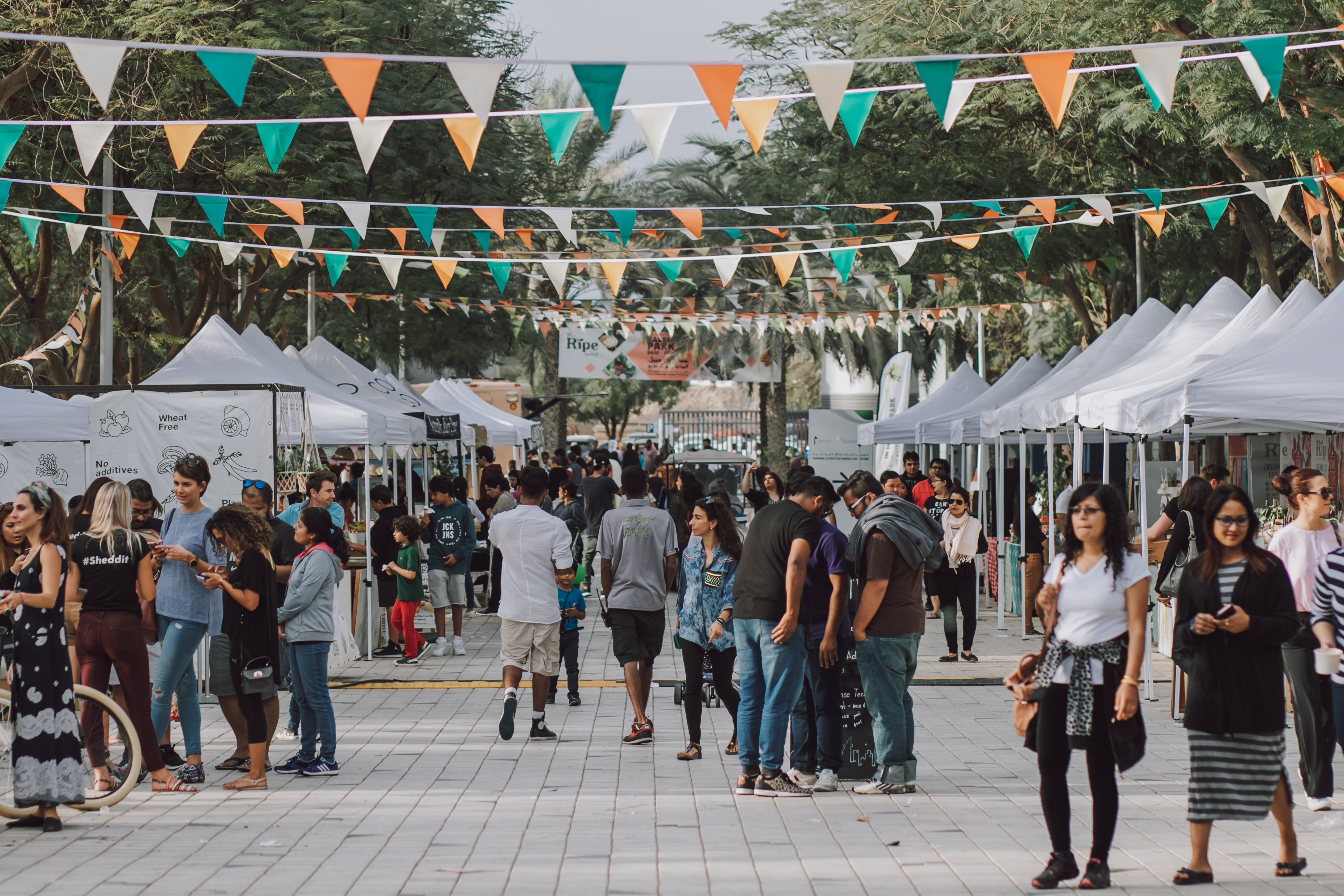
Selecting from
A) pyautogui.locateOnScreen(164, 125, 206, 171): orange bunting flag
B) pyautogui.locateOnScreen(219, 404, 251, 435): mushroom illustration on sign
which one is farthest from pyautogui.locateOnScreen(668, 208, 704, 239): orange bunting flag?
pyautogui.locateOnScreen(164, 125, 206, 171): orange bunting flag

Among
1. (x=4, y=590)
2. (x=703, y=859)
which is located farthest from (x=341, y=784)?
(x=703, y=859)

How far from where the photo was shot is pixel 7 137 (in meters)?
10.1

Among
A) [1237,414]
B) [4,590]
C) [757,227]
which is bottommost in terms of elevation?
[4,590]

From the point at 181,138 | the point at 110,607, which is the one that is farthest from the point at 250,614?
the point at 181,138

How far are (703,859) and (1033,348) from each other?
33.9 metres

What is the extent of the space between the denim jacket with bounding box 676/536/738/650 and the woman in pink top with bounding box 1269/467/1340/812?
3084 millimetres

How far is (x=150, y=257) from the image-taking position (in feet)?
65.3

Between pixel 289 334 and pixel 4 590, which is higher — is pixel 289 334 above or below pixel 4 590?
above

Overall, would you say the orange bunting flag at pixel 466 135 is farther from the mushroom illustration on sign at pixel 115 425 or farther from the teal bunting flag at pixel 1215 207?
the teal bunting flag at pixel 1215 207

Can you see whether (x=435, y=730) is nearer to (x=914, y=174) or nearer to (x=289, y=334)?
(x=914, y=174)

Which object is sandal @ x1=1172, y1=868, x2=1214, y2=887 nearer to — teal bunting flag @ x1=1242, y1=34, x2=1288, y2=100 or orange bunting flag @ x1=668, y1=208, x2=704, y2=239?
teal bunting flag @ x1=1242, y1=34, x2=1288, y2=100

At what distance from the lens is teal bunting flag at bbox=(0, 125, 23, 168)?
10.0 meters

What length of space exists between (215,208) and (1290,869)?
10.5 m

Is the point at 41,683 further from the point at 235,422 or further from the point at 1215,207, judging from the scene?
the point at 1215,207
